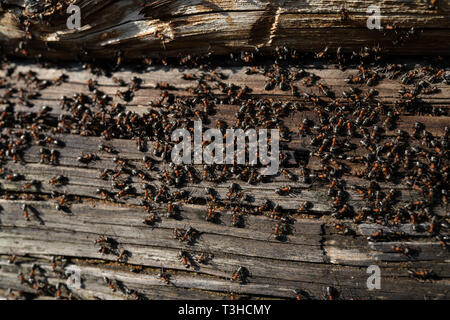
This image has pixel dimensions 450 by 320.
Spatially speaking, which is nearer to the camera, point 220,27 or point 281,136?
point 281,136

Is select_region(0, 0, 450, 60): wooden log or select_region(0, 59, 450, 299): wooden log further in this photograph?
select_region(0, 0, 450, 60): wooden log

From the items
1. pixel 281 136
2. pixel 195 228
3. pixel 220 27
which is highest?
pixel 220 27

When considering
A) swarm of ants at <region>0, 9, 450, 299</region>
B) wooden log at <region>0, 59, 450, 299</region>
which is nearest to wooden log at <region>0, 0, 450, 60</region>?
swarm of ants at <region>0, 9, 450, 299</region>

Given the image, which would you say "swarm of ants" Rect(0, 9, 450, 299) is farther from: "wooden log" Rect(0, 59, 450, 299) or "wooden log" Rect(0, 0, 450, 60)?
"wooden log" Rect(0, 0, 450, 60)

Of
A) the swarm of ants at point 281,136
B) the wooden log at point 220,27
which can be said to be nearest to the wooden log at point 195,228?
the swarm of ants at point 281,136

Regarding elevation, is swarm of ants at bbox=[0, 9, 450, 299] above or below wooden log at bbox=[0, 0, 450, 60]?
below

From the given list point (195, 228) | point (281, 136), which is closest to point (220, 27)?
point (281, 136)

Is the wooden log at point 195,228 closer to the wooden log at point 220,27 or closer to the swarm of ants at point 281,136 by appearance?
the swarm of ants at point 281,136

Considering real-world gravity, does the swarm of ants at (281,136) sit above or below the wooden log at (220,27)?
below

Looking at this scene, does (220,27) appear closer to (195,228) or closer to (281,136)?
(281,136)
